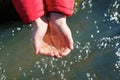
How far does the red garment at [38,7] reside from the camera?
1.15 m

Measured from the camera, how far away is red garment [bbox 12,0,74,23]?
1.15 metres

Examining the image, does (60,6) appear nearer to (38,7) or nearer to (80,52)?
(38,7)

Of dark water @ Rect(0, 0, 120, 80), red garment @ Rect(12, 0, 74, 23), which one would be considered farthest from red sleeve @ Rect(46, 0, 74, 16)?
dark water @ Rect(0, 0, 120, 80)

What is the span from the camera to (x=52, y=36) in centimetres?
124

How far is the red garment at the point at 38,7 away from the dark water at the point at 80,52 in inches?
93.3

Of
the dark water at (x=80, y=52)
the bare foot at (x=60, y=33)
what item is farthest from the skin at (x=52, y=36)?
the dark water at (x=80, y=52)

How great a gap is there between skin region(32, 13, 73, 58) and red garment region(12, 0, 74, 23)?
1.1 inches

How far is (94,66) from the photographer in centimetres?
360

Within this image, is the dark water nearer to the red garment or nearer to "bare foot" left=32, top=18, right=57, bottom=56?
"bare foot" left=32, top=18, right=57, bottom=56

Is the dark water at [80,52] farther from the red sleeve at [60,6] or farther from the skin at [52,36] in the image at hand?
the red sleeve at [60,6]

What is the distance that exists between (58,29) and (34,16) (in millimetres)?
87

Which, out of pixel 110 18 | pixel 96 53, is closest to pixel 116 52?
pixel 96 53

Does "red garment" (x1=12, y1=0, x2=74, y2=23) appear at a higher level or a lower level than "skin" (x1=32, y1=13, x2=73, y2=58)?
higher

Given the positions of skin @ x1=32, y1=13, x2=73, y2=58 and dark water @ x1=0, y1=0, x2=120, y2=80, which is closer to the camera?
skin @ x1=32, y1=13, x2=73, y2=58
